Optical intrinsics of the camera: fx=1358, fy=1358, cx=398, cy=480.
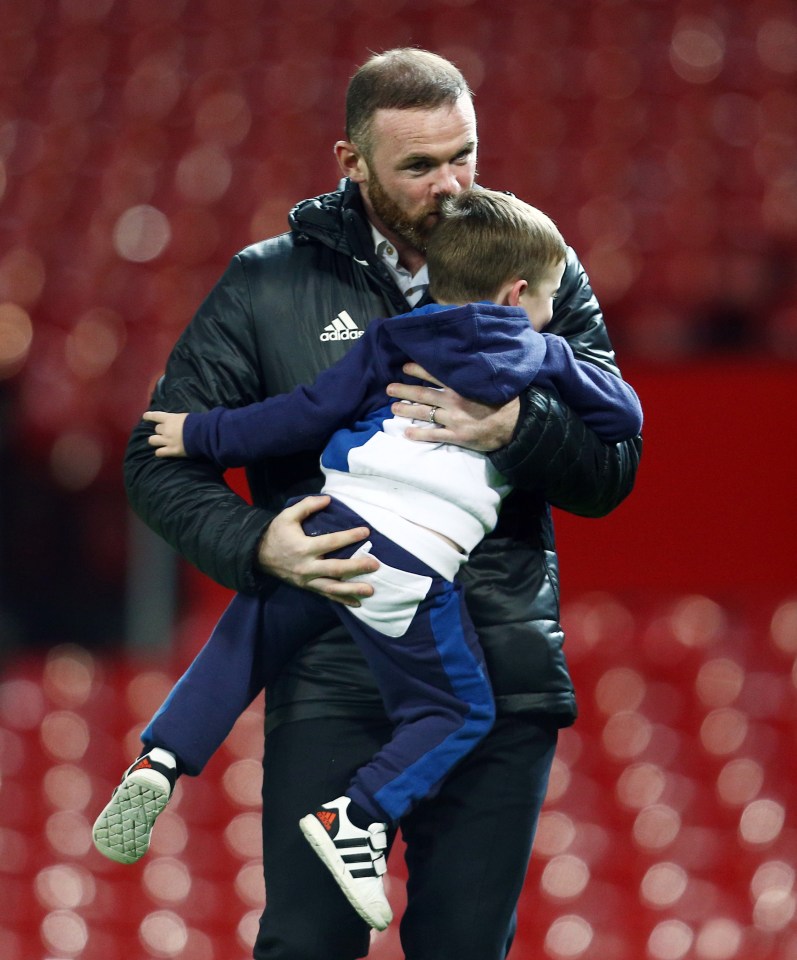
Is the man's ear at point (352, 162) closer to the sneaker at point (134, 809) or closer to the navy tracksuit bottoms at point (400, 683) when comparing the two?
the navy tracksuit bottoms at point (400, 683)

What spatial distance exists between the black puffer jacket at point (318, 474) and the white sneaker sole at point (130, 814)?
0.54ft

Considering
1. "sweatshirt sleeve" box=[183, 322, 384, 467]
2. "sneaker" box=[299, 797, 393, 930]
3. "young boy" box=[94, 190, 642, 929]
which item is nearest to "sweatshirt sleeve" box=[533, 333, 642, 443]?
"young boy" box=[94, 190, 642, 929]

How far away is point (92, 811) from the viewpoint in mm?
3000

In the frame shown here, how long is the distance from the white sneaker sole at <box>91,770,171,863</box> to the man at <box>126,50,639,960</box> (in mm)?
126

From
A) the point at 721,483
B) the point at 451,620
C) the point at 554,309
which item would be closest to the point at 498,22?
the point at 721,483

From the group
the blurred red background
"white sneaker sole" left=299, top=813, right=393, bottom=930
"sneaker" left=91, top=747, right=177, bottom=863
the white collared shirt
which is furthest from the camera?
the blurred red background

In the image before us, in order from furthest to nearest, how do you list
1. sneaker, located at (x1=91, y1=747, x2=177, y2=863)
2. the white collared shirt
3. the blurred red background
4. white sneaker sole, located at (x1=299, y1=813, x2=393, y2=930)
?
the blurred red background
the white collared shirt
sneaker, located at (x1=91, y1=747, x2=177, y2=863)
white sneaker sole, located at (x1=299, y1=813, x2=393, y2=930)

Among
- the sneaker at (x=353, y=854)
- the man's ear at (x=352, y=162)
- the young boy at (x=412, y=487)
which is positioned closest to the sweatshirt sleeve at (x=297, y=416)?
the young boy at (x=412, y=487)

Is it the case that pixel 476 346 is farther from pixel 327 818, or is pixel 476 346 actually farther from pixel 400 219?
pixel 327 818

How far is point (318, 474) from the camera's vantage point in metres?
1.54

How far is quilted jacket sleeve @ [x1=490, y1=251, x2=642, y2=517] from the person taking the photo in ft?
4.57

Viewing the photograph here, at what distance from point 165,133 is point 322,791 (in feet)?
11.2

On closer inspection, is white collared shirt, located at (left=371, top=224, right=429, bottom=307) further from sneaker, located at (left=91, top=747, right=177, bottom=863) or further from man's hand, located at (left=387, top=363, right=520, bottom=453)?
sneaker, located at (left=91, top=747, right=177, bottom=863)

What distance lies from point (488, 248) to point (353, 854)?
625mm
